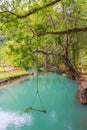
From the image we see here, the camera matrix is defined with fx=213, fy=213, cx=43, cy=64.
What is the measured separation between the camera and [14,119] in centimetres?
1007

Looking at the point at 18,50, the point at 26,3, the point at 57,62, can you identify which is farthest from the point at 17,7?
the point at 57,62

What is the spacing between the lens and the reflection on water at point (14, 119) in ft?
30.8

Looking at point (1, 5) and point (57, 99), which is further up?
point (1, 5)

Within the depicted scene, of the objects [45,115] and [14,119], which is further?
[45,115]

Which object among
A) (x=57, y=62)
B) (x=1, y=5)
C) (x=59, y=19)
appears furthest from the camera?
(x=57, y=62)

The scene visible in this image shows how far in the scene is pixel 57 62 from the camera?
48.5ft

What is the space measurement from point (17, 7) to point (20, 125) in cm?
556

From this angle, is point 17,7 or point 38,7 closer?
point 38,7

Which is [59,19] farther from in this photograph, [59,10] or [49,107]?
[49,107]

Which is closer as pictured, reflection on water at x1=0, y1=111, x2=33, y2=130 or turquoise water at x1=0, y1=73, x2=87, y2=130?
turquoise water at x1=0, y1=73, x2=87, y2=130

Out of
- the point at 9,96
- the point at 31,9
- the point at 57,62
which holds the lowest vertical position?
the point at 9,96

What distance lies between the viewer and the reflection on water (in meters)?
9.39

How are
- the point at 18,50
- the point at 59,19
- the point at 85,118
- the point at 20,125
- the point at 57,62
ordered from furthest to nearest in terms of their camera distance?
1. the point at 57,62
2. the point at 59,19
3. the point at 85,118
4. the point at 20,125
5. the point at 18,50

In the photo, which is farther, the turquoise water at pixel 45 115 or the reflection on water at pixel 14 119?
the reflection on water at pixel 14 119
